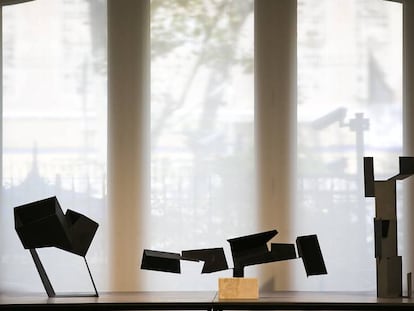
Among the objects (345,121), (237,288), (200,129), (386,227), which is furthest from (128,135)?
(386,227)

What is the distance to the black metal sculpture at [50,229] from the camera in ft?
14.0

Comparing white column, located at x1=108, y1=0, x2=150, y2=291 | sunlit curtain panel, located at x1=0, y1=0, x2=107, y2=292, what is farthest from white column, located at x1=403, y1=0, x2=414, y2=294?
sunlit curtain panel, located at x1=0, y1=0, x2=107, y2=292

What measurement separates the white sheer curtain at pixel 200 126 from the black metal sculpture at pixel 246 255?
357 mm

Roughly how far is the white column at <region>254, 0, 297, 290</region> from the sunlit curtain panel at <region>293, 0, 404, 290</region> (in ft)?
0.20

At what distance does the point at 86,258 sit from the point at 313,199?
1374 millimetres

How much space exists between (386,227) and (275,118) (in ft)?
3.06

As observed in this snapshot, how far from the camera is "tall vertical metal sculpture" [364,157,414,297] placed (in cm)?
425

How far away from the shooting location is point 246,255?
436 centimetres

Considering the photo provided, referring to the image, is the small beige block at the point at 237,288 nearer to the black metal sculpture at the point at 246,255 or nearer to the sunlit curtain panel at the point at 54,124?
the black metal sculpture at the point at 246,255

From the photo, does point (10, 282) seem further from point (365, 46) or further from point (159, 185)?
point (365, 46)

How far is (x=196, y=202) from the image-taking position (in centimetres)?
476

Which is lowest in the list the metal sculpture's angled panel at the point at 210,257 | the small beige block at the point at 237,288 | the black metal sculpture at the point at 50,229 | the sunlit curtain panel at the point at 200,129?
the small beige block at the point at 237,288

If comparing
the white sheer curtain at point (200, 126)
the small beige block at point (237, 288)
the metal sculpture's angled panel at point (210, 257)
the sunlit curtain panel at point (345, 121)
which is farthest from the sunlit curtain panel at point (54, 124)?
the sunlit curtain panel at point (345, 121)

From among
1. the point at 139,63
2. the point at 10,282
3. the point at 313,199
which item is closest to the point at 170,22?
the point at 139,63
